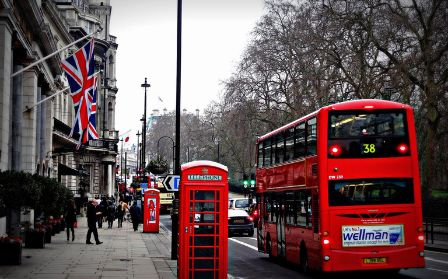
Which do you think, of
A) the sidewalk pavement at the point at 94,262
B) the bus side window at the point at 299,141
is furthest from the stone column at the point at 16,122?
the bus side window at the point at 299,141

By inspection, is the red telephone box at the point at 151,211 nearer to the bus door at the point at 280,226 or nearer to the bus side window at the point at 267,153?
the bus side window at the point at 267,153

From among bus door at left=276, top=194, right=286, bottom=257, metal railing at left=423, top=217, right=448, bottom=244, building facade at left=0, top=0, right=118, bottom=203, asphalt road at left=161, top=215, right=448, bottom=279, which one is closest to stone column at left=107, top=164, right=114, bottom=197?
building facade at left=0, top=0, right=118, bottom=203

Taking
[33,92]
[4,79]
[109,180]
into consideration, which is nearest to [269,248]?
[4,79]

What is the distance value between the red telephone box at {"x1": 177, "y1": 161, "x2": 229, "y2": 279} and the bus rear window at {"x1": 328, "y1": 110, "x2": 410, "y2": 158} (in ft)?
9.50

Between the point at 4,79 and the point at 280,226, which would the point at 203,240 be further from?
the point at 4,79

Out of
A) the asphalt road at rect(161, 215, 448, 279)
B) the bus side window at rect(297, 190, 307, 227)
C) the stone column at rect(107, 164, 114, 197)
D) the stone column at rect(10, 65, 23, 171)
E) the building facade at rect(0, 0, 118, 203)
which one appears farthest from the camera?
the stone column at rect(107, 164, 114, 197)

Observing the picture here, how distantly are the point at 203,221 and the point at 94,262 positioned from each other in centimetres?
655

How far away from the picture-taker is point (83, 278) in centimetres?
1758

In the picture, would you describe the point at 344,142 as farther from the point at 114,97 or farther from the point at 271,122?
the point at 114,97

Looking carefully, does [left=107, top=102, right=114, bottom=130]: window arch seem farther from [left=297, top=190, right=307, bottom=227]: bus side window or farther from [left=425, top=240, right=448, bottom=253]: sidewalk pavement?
[left=297, top=190, right=307, bottom=227]: bus side window

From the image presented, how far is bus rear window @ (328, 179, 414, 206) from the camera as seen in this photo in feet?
57.6

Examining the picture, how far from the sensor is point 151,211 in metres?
42.8

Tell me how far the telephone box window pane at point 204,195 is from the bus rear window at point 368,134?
2.99 metres

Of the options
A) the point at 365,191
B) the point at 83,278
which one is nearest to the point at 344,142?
the point at 365,191
